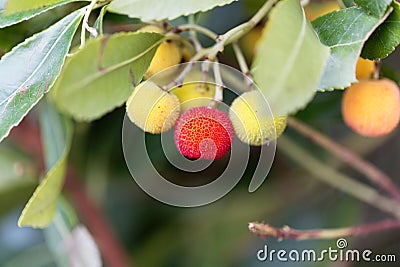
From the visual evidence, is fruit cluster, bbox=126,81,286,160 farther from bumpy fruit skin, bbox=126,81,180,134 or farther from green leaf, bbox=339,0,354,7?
green leaf, bbox=339,0,354,7

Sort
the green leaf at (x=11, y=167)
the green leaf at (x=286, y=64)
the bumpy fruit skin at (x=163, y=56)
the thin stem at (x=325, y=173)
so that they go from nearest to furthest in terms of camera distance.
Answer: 1. the green leaf at (x=286, y=64)
2. the bumpy fruit skin at (x=163, y=56)
3. the thin stem at (x=325, y=173)
4. the green leaf at (x=11, y=167)

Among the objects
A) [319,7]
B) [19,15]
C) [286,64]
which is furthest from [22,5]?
[319,7]

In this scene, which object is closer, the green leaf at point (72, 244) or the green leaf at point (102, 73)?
the green leaf at point (102, 73)

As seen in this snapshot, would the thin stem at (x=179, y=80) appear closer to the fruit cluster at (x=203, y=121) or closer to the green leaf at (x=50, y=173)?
the fruit cluster at (x=203, y=121)

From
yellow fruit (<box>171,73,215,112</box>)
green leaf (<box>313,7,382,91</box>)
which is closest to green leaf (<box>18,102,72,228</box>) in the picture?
yellow fruit (<box>171,73,215,112</box>)

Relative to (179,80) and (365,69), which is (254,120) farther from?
(365,69)

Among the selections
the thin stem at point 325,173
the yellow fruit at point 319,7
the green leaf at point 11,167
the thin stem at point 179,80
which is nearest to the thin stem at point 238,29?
the thin stem at point 179,80
